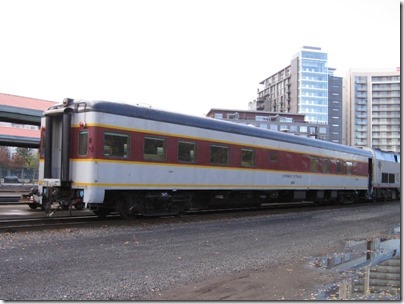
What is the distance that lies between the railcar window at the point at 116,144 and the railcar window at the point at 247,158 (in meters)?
6.12

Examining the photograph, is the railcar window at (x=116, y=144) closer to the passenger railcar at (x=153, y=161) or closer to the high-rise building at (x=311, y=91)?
the passenger railcar at (x=153, y=161)

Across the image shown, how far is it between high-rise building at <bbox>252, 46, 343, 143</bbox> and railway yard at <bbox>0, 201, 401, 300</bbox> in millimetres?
139456

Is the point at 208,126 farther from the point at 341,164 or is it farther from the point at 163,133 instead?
the point at 341,164

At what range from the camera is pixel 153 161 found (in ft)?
46.1

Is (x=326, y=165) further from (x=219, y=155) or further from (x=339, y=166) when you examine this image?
(x=219, y=155)

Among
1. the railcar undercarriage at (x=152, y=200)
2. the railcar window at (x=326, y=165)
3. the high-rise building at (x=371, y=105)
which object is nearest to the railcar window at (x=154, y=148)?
the railcar undercarriage at (x=152, y=200)

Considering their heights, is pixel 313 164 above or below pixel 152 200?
above

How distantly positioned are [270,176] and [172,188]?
627 cm

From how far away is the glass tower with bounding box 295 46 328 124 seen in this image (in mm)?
151875

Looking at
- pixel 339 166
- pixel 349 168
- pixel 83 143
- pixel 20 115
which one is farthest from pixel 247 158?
pixel 20 115

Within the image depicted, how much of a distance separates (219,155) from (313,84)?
143885mm

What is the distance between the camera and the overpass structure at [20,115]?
20.9 metres

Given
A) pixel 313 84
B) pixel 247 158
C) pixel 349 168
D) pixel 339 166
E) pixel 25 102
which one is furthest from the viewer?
pixel 313 84

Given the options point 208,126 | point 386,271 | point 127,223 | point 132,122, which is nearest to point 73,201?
point 127,223
